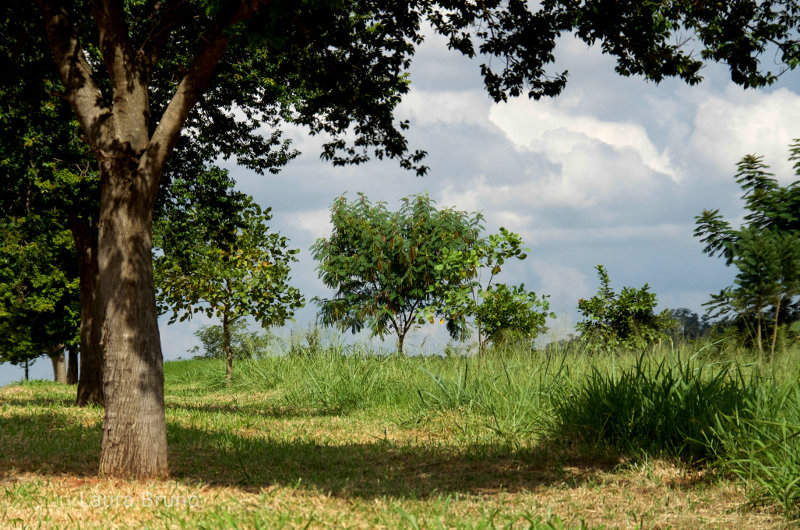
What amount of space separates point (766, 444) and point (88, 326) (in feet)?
36.1

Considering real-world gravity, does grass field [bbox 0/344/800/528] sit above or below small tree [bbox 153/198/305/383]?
below

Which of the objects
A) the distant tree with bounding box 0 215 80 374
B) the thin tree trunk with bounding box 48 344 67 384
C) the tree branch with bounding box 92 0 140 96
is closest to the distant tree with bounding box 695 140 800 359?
the tree branch with bounding box 92 0 140 96

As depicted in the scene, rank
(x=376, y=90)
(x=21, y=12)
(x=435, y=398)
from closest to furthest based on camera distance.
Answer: (x=21, y=12) → (x=435, y=398) → (x=376, y=90)

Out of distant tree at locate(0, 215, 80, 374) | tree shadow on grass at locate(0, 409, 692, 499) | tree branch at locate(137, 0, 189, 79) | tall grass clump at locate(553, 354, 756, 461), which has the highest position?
tree branch at locate(137, 0, 189, 79)

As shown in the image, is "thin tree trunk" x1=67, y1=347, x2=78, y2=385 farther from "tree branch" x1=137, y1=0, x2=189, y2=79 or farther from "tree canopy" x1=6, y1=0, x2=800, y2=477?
A: "tree branch" x1=137, y1=0, x2=189, y2=79

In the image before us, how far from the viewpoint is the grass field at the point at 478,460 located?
192 inches

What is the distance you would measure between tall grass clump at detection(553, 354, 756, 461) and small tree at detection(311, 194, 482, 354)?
1232 cm

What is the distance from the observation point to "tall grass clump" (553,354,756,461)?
241 inches

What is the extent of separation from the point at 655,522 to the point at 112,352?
471 centimetres

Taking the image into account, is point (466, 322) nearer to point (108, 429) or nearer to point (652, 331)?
point (652, 331)

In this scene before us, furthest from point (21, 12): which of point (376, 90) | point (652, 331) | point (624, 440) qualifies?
point (652, 331)

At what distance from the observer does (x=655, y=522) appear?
4629 mm

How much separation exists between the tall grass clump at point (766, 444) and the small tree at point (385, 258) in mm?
13213

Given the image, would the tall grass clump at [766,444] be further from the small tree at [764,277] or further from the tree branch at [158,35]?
the small tree at [764,277]
